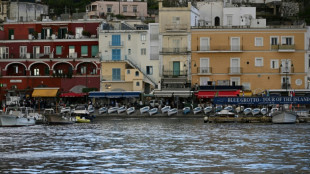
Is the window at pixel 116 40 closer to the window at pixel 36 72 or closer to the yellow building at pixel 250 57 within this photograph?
the yellow building at pixel 250 57

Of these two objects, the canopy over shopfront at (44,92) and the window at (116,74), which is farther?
the window at (116,74)

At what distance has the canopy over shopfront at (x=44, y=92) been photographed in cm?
10212

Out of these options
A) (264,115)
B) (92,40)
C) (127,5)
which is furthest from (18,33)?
(264,115)

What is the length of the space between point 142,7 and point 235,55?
30.9 metres

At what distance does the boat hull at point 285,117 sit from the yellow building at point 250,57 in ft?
68.1

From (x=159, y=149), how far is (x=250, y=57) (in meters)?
52.4

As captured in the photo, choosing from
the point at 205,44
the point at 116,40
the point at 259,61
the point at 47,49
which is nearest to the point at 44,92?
the point at 47,49

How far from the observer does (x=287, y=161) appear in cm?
4244

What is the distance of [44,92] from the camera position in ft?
336

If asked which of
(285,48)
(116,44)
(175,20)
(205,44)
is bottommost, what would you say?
(285,48)

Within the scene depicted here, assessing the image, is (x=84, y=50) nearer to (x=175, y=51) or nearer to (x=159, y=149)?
(x=175, y=51)

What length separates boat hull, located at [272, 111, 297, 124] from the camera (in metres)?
77.7

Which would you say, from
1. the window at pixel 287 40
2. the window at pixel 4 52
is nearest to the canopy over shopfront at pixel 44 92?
the window at pixel 4 52

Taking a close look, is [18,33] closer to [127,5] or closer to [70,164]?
[127,5]
